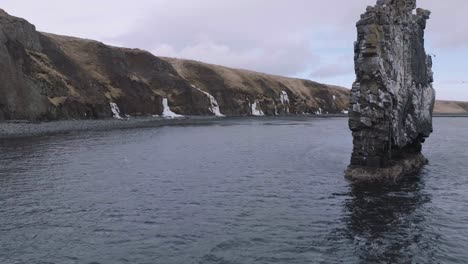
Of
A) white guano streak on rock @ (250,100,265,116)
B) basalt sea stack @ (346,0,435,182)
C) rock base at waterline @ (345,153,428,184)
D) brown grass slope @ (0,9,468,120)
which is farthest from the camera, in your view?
white guano streak on rock @ (250,100,265,116)

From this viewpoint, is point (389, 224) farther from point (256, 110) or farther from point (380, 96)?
point (256, 110)

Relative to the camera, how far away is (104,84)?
376ft

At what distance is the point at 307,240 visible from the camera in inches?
811

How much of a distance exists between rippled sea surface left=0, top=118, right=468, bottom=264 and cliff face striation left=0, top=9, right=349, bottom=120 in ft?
134

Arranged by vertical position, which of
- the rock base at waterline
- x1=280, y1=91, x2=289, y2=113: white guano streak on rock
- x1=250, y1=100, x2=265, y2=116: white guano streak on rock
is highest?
x1=280, y1=91, x2=289, y2=113: white guano streak on rock

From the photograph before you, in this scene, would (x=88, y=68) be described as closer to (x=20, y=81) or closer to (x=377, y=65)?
(x=20, y=81)

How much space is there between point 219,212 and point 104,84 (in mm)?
97171

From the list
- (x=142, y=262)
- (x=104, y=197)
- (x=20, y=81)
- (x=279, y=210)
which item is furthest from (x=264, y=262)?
(x=20, y=81)

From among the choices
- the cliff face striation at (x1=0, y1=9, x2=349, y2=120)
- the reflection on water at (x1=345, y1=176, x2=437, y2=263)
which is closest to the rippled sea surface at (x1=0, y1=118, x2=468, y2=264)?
the reflection on water at (x1=345, y1=176, x2=437, y2=263)

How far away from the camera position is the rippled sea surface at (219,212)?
1898cm

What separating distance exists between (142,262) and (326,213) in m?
12.0

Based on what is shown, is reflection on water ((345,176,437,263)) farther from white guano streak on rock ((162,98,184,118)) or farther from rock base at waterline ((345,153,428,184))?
white guano streak on rock ((162,98,184,118))

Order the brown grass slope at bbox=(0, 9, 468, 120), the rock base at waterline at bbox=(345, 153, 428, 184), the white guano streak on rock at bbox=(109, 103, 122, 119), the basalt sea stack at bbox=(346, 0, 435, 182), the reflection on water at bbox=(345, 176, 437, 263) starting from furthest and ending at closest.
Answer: the white guano streak on rock at bbox=(109, 103, 122, 119) → the brown grass slope at bbox=(0, 9, 468, 120) → the basalt sea stack at bbox=(346, 0, 435, 182) → the rock base at waterline at bbox=(345, 153, 428, 184) → the reflection on water at bbox=(345, 176, 437, 263)

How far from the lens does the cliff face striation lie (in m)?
81.9
